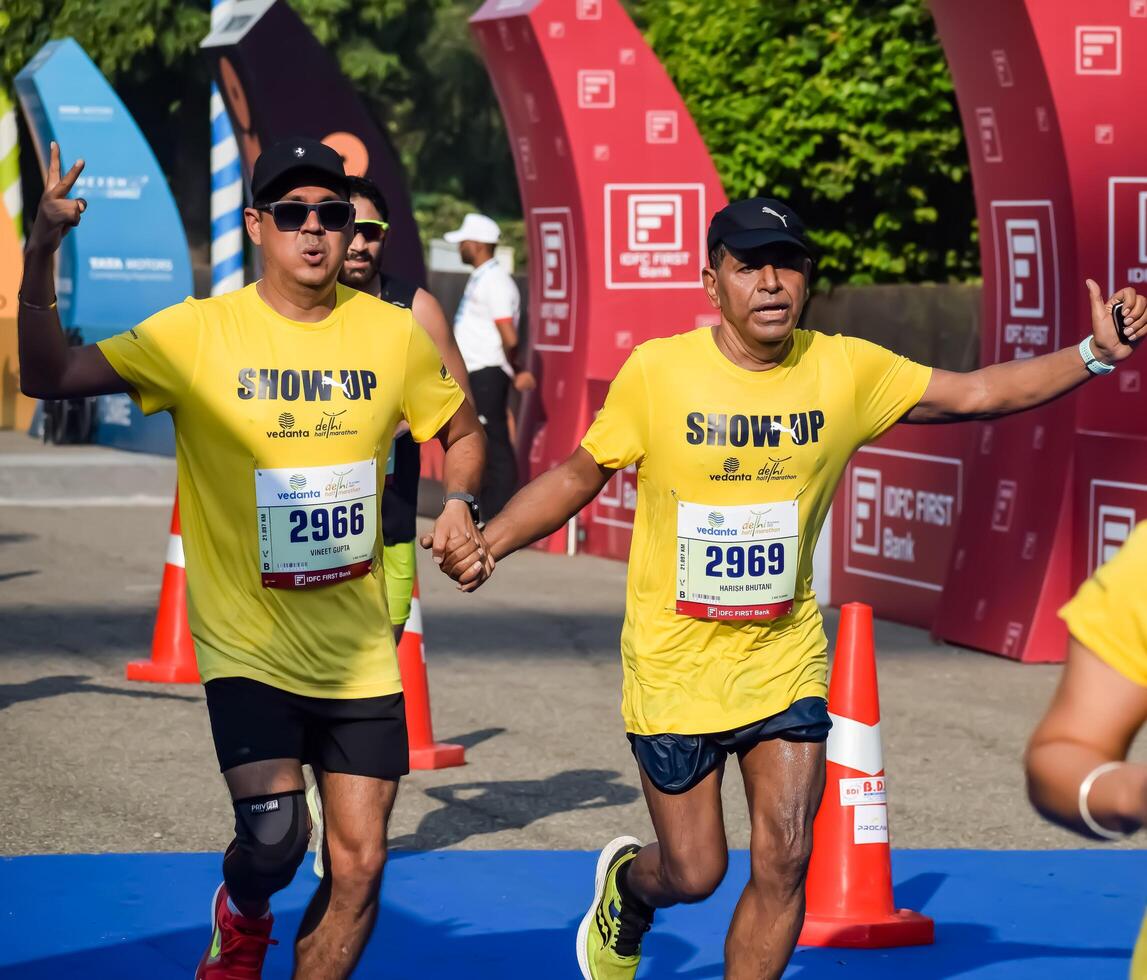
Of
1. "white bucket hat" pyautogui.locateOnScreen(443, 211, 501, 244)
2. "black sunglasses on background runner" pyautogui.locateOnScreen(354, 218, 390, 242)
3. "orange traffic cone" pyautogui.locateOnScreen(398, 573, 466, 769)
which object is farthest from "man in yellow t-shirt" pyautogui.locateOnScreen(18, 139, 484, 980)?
"white bucket hat" pyautogui.locateOnScreen(443, 211, 501, 244)

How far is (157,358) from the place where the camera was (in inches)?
190

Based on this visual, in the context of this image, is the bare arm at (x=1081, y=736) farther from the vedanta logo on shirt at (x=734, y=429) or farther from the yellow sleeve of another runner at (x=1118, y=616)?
the vedanta logo on shirt at (x=734, y=429)

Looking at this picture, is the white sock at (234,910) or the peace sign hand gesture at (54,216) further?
the white sock at (234,910)

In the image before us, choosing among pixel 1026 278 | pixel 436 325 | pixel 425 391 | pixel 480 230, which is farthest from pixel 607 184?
pixel 425 391

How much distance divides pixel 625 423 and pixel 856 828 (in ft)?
5.08

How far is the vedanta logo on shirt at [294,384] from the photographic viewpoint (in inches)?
191

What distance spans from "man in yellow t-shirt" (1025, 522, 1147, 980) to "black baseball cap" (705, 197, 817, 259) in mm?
2366

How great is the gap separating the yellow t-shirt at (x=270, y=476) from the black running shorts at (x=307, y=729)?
0.03 metres

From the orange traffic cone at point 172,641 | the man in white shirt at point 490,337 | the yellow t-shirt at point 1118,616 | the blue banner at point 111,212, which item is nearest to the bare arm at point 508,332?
the man in white shirt at point 490,337

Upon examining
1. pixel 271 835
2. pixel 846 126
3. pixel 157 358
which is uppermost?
pixel 846 126

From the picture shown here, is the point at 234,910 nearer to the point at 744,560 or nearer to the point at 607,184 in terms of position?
the point at 744,560

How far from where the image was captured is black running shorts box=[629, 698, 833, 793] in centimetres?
494

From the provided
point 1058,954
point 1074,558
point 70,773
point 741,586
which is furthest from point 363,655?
point 1074,558

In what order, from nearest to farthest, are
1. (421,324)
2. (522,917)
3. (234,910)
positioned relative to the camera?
(234,910) < (522,917) < (421,324)
